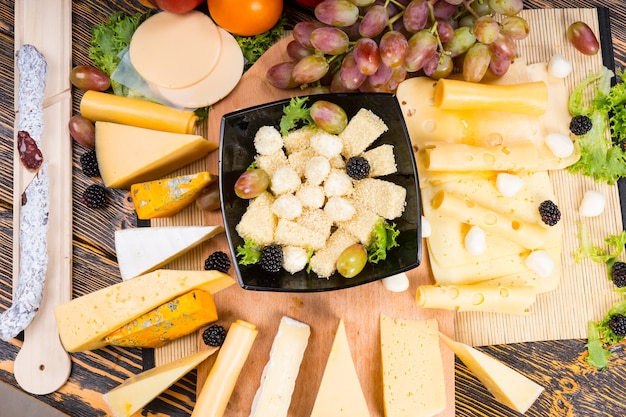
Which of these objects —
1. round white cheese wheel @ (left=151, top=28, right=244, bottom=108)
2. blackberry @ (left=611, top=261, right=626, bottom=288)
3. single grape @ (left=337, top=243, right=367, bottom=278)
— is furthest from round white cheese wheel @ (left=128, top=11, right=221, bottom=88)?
blackberry @ (left=611, top=261, right=626, bottom=288)

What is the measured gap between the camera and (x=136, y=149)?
160cm

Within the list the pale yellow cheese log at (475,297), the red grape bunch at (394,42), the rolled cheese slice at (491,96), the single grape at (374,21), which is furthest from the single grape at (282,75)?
the pale yellow cheese log at (475,297)

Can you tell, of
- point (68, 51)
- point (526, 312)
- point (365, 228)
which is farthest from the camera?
point (68, 51)

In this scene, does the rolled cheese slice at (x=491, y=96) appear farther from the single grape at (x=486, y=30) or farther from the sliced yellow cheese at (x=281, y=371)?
the sliced yellow cheese at (x=281, y=371)

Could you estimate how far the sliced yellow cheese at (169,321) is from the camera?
1529 millimetres

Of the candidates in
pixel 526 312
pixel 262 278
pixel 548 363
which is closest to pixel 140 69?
pixel 262 278

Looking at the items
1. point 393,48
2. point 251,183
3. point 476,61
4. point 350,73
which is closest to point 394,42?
point 393,48

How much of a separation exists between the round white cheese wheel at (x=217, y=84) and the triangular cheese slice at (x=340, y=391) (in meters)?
0.70

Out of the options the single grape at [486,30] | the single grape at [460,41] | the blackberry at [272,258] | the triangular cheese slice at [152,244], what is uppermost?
the single grape at [486,30]

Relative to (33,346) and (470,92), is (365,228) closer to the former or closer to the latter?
(470,92)

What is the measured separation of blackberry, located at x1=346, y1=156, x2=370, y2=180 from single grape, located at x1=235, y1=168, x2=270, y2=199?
199 millimetres

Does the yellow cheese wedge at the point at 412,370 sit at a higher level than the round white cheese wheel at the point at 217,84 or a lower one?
lower

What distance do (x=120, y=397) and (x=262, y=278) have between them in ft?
1.52

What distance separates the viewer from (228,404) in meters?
1.62
